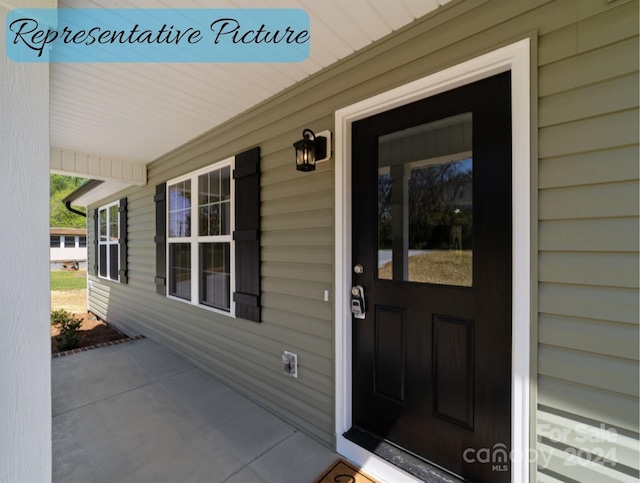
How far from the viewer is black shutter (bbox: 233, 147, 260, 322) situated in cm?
259

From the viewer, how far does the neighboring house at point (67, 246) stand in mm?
19547

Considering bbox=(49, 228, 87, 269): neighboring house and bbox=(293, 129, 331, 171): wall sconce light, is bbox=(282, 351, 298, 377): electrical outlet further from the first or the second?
bbox=(49, 228, 87, 269): neighboring house

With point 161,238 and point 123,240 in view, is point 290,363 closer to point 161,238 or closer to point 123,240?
point 161,238

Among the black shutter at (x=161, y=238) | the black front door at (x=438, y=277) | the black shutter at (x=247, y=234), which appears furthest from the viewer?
the black shutter at (x=161, y=238)

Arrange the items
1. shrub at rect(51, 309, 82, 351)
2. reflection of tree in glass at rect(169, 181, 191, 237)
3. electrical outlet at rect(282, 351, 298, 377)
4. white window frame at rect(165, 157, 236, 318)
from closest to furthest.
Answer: electrical outlet at rect(282, 351, 298, 377) < white window frame at rect(165, 157, 236, 318) < reflection of tree in glass at rect(169, 181, 191, 237) < shrub at rect(51, 309, 82, 351)

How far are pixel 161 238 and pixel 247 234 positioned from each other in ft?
6.75

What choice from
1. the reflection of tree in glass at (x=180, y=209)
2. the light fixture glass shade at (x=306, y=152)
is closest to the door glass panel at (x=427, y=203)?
the light fixture glass shade at (x=306, y=152)

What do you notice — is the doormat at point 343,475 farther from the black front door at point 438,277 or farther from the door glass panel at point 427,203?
the door glass panel at point 427,203

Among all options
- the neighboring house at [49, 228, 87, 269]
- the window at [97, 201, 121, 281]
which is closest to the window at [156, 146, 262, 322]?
the window at [97, 201, 121, 281]

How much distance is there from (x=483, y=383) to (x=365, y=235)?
3.36 ft

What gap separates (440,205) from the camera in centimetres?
166

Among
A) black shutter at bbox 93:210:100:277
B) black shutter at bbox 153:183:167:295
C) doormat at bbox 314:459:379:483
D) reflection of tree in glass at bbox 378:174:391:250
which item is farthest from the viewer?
black shutter at bbox 93:210:100:277

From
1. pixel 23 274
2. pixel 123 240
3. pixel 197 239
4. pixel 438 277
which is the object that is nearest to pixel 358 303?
pixel 438 277

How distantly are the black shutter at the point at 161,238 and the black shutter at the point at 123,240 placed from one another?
1446 millimetres
